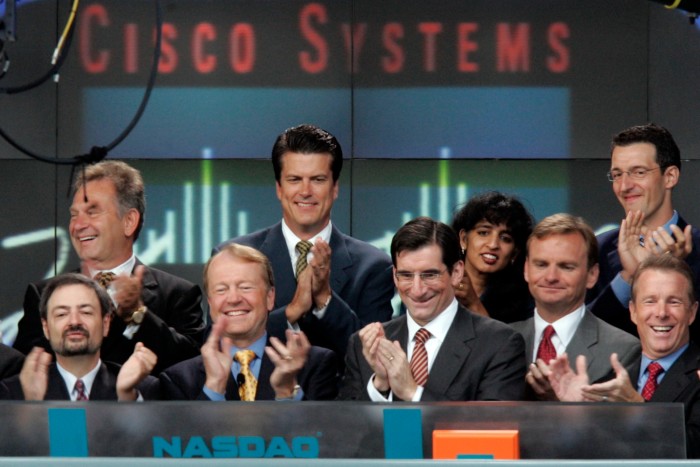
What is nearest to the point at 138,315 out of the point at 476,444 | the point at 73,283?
the point at 73,283

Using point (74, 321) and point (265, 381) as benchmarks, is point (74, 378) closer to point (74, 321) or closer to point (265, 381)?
point (74, 321)

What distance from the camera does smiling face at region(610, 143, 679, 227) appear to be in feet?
19.0

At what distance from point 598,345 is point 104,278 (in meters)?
1.82

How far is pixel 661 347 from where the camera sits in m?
5.09

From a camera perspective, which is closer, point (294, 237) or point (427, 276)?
point (427, 276)

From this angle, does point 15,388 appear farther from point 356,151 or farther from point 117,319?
point 356,151

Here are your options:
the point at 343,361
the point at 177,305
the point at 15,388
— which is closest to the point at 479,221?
the point at 343,361

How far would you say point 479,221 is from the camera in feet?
19.5

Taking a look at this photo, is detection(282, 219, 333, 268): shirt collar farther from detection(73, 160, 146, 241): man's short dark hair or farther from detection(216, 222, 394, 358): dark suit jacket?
detection(73, 160, 146, 241): man's short dark hair

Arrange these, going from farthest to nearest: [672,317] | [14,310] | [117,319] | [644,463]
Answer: [14,310] → [117,319] → [672,317] → [644,463]

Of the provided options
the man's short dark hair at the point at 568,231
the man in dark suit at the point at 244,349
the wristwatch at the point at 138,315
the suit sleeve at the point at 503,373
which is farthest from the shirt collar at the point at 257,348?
the man's short dark hair at the point at 568,231

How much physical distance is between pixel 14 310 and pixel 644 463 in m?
3.57

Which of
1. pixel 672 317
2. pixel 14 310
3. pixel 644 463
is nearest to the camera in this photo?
pixel 644 463

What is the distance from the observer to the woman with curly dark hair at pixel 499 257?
19.3 ft
